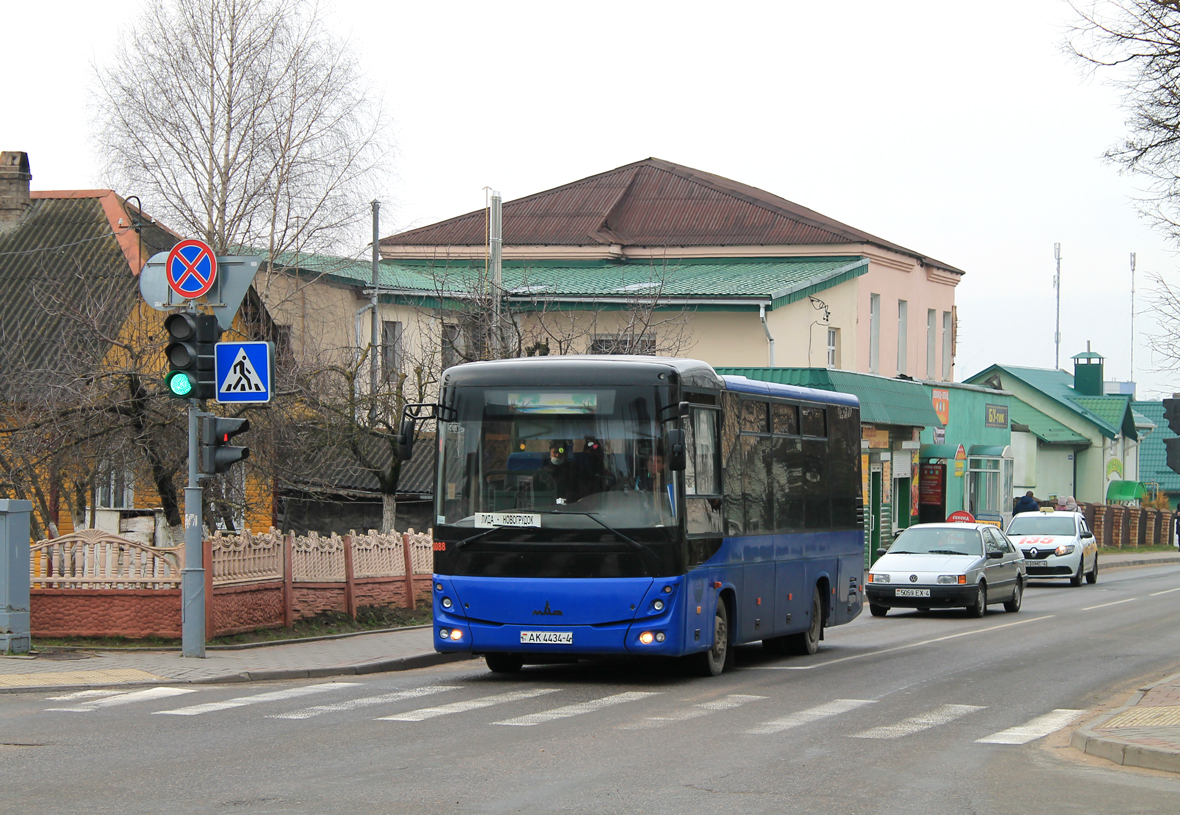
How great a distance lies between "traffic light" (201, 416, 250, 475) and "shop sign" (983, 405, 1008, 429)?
40366 millimetres

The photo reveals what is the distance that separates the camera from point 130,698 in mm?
12992

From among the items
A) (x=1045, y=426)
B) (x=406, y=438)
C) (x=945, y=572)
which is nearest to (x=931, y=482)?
(x=945, y=572)

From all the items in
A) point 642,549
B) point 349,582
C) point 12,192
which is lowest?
point 349,582

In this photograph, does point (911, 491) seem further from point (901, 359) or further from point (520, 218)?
point (520, 218)

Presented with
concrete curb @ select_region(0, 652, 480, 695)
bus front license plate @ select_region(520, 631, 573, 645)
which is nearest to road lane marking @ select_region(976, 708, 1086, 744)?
bus front license plate @ select_region(520, 631, 573, 645)

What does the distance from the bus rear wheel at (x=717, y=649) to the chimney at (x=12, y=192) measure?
22826mm

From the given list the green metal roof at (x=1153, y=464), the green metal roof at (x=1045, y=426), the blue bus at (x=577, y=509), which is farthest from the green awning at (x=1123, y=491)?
the blue bus at (x=577, y=509)

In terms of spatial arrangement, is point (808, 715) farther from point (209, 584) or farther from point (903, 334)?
point (903, 334)

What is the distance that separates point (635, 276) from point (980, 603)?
18072mm

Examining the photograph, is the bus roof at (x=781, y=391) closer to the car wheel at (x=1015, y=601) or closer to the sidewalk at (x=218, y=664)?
the sidewalk at (x=218, y=664)

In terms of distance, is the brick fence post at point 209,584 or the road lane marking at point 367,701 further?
the brick fence post at point 209,584

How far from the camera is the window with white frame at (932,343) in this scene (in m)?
49.8

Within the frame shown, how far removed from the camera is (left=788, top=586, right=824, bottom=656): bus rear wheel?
725 inches

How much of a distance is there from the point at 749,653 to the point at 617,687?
15.6 feet
